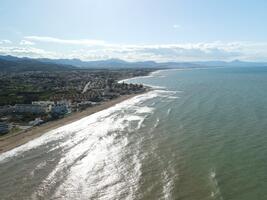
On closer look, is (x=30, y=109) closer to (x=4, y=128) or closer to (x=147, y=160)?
(x=4, y=128)

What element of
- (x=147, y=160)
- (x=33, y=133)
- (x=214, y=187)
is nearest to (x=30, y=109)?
(x=33, y=133)

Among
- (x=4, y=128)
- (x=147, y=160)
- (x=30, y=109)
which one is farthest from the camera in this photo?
(x=30, y=109)

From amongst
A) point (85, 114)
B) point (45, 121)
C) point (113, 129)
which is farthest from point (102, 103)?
point (113, 129)

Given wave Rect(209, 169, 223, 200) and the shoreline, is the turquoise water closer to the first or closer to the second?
wave Rect(209, 169, 223, 200)

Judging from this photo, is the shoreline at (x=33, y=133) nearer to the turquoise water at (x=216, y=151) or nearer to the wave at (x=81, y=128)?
the wave at (x=81, y=128)

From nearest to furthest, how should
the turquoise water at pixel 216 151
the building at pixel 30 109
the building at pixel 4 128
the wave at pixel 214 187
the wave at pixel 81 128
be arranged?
the wave at pixel 214 187
the turquoise water at pixel 216 151
the wave at pixel 81 128
the building at pixel 4 128
the building at pixel 30 109

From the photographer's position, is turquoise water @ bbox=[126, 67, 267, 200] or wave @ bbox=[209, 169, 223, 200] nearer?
wave @ bbox=[209, 169, 223, 200]

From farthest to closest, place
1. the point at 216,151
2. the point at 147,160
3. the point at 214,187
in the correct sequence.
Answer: the point at 216,151, the point at 147,160, the point at 214,187

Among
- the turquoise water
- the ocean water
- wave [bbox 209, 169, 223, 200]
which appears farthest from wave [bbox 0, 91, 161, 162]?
wave [bbox 209, 169, 223, 200]

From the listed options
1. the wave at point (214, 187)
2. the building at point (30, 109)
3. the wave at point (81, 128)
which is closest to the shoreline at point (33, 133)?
the wave at point (81, 128)
